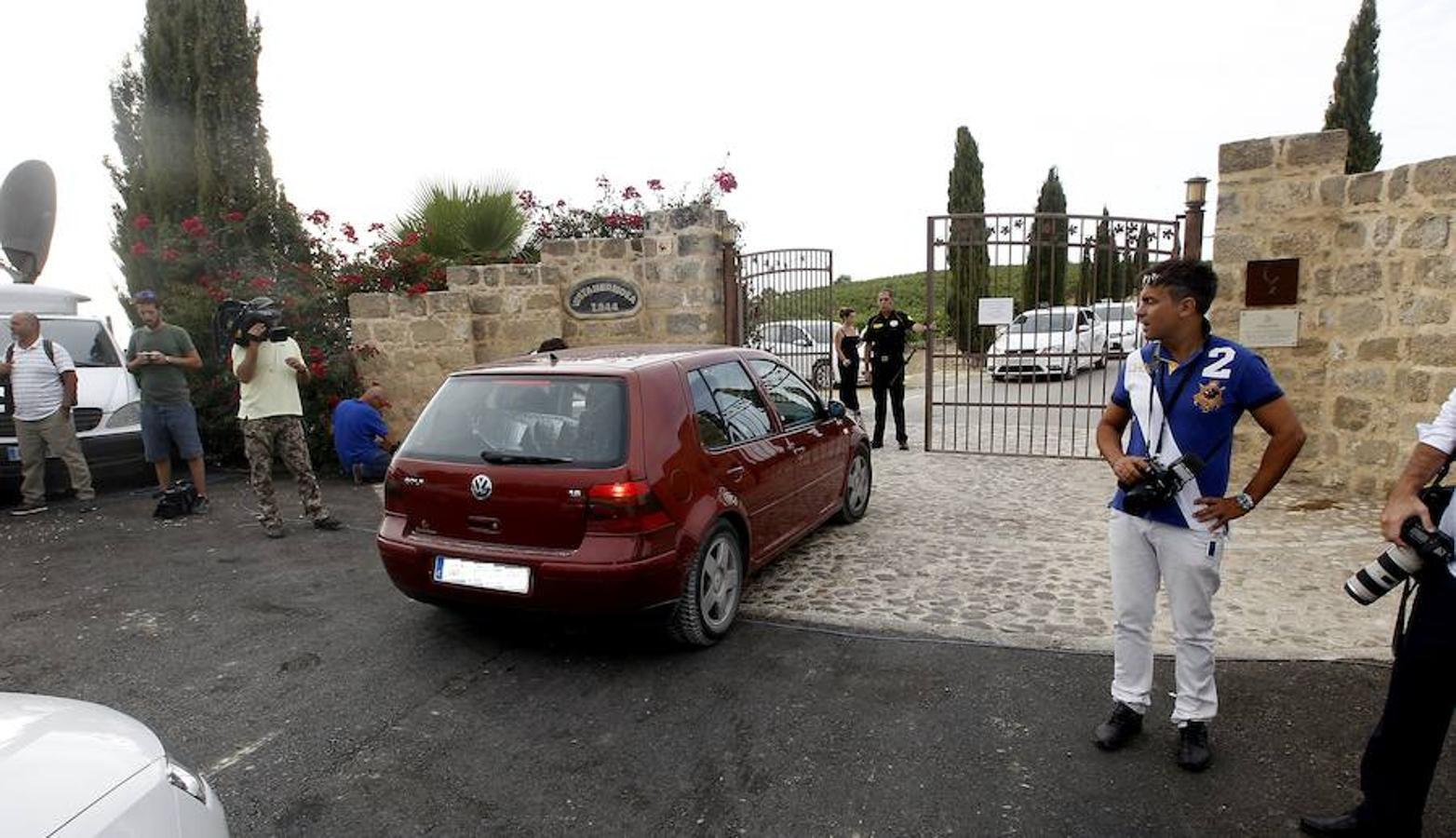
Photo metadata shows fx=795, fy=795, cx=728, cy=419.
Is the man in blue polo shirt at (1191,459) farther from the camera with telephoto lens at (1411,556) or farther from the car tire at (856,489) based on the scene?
the car tire at (856,489)

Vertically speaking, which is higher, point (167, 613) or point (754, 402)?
point (754, 402)

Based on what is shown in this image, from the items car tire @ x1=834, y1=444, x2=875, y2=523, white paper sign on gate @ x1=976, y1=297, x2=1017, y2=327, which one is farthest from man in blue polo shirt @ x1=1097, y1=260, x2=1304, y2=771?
white paper sign on gate @ x1=976, y1=297, x2=1017, y2=327

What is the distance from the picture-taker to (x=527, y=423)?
3.89 meters

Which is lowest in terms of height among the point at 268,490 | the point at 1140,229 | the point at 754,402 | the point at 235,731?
the point at 235,731

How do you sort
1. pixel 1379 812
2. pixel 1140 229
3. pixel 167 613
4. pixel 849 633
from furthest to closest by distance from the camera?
pixel 1140 229 → pixel 167 613 → pixel 849 633 → pixel 1379 812

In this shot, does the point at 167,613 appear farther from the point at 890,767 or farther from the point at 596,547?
the point at 890,767

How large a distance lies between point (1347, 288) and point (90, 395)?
11.3 m

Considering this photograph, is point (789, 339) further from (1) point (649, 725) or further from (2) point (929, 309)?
(1) point (649, 725)

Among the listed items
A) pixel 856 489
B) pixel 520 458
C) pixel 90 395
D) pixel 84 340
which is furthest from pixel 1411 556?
pixel 84 340

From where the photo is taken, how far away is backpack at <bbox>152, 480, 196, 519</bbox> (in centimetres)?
686

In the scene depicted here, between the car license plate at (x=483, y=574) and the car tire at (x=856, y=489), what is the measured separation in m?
2.87

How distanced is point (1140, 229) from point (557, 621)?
21.8 ft

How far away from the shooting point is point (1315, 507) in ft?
20.2

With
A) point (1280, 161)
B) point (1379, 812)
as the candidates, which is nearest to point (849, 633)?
point (1379, 812)
